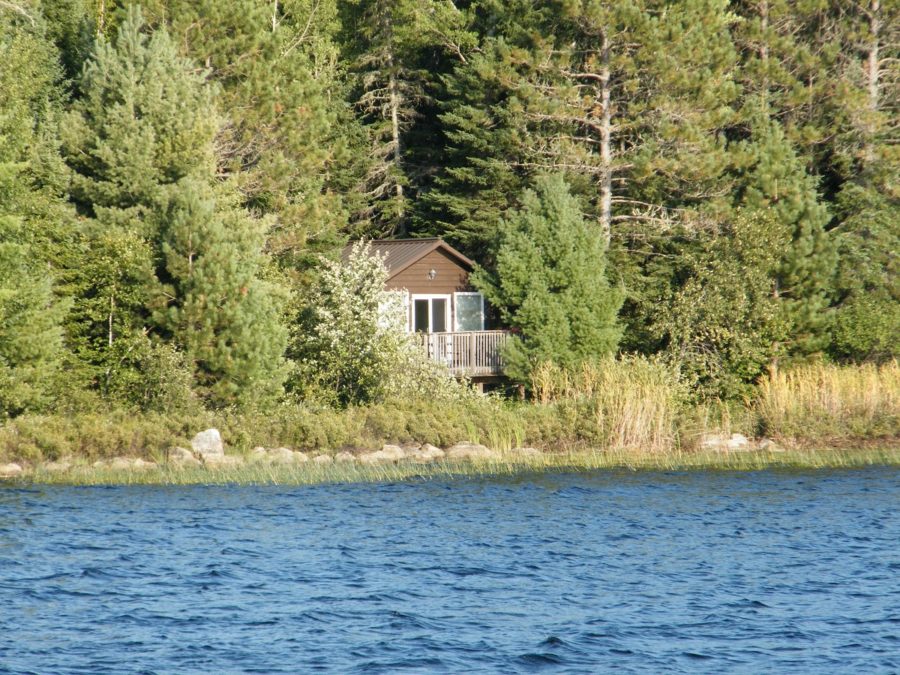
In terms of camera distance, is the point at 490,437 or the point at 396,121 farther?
the point at 396,121

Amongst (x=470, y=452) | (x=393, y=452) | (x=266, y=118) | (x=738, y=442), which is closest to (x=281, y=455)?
(x=393, y=452)

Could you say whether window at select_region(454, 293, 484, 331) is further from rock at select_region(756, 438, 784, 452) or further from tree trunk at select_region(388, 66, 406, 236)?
rock at select_region(756, 438, 784, 452)

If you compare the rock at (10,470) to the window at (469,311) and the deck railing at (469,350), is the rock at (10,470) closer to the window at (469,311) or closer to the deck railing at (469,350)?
the deck railing at (469,350)

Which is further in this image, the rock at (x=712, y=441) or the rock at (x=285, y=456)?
the rock at (x=712, y=441)

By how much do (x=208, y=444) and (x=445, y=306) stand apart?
1469 cm

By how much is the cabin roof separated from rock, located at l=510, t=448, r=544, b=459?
9899 millimetres

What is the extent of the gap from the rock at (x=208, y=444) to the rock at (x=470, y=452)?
535 centimetres

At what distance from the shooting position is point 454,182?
4528 cm

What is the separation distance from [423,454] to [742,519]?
30.9 feet

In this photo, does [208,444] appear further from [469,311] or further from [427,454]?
[469,311]

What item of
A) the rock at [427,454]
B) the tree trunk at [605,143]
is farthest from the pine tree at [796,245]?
the rock at [427,454]

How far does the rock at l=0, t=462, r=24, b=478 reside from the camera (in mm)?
25297

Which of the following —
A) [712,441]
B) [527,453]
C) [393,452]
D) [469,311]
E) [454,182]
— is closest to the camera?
[393,452]

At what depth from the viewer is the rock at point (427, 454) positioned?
28594mm
